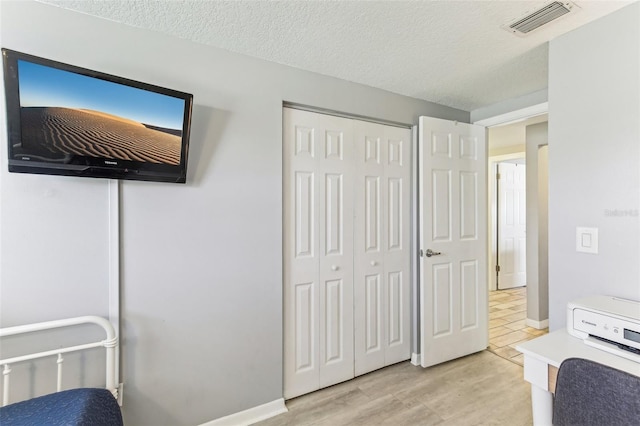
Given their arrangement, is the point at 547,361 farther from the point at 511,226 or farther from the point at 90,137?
the point at 511,226

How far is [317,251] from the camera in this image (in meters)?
2.08

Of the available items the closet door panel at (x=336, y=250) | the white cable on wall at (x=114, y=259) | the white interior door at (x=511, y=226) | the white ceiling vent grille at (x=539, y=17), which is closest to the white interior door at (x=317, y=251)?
the closet door panel at (x=336, y=250)

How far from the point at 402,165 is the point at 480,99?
0.89 meters

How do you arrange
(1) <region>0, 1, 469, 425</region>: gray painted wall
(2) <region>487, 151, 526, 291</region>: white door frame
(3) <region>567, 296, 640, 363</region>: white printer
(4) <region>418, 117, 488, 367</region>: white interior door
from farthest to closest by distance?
1. (2) <region>487, 151, 526, 291</region>: white door frame
2. (4) <region>418, 117, 488, 367</region>: white interior door
3. (1) <region>0, 1, 469, 425</region>: gray painted wall
4. (3) <region>567, 296, 640, 363</region>: white printer

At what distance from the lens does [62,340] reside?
1.35m

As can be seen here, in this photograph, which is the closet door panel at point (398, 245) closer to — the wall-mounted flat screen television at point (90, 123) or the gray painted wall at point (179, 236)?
the gray painted wall at point (179, 236)

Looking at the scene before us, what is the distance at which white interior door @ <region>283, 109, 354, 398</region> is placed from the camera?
1.99 m

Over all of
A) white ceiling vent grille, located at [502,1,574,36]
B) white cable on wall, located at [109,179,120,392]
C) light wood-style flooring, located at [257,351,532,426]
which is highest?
white ceiling vent grille, located at [502,1,574,36]

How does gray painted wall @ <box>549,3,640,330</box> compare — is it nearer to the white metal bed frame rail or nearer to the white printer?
the white printer

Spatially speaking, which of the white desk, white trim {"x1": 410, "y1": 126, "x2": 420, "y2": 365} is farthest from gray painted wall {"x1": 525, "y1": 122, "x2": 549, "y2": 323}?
the white desk

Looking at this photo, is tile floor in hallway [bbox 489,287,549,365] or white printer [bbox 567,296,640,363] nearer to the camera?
white printer [bbox 567,296,640,363]

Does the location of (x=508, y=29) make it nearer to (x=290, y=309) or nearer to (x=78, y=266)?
(x=290, y=309)

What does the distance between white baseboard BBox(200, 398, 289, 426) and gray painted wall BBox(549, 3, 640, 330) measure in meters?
1.72

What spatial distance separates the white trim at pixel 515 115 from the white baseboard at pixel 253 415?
2.75 metres
